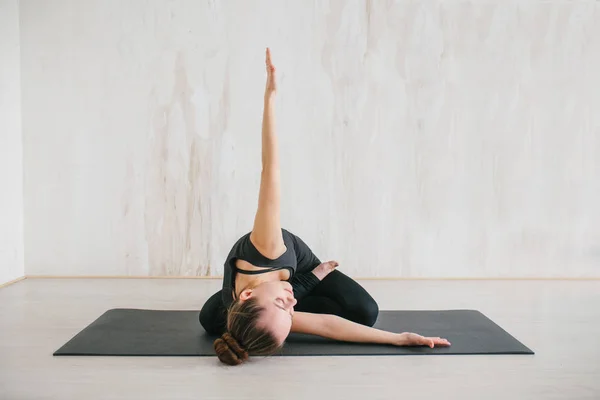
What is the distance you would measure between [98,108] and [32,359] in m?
2.20

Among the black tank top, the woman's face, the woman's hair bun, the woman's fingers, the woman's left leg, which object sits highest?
the black tank top

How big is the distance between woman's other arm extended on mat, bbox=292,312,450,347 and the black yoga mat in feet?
0.09

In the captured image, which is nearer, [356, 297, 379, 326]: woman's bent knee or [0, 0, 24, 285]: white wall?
[356, 297, 379, 326]: woman's bent knee

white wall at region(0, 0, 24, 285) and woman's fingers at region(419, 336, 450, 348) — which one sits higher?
white wall at region(0, 0, 24, 285)

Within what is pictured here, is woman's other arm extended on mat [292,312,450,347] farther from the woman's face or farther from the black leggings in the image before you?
the woman's face

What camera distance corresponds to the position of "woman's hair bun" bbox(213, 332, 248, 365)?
2.39 m

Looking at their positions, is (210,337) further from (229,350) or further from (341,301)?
(341,301)

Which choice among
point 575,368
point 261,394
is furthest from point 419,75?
point 261,394

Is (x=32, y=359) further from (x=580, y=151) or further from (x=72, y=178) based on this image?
(x=580, y=151)

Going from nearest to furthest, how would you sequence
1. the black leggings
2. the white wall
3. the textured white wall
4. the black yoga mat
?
the black yoga mat
the black leggings
the white wall
the textured white wall

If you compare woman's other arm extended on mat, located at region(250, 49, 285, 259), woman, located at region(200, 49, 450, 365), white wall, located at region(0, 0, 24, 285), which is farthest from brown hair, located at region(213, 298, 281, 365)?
white wall, located at region(0, 0, 24, 285)

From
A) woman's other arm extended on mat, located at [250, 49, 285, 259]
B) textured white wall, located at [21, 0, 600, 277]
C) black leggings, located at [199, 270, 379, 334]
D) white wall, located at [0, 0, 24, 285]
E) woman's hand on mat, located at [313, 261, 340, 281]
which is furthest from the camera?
textured white wall, located at [21, 0, 600, 277]

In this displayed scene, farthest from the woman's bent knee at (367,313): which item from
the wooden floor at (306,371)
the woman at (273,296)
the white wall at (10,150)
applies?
the white wall at (10,150)

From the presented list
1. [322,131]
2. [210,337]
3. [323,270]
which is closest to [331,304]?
[323,270]
